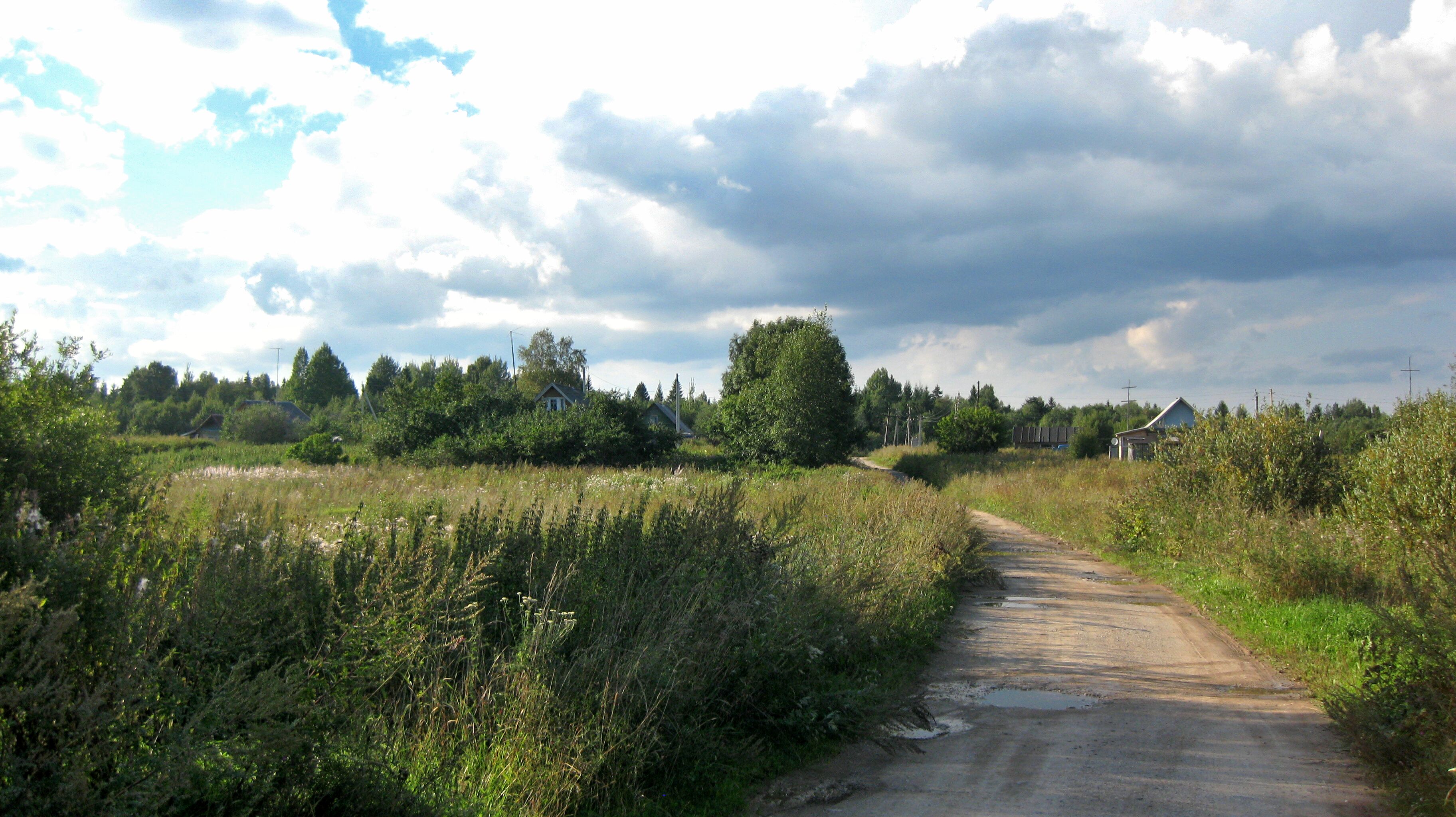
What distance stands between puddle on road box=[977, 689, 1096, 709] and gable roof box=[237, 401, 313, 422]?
221 ft

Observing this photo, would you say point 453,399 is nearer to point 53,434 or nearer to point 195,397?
point 53,434

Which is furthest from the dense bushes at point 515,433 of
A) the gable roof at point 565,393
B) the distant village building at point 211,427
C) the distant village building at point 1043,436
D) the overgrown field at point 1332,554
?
the distant village building at point 1043,436

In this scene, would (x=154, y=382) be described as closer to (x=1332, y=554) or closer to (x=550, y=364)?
(x=550, y=364)

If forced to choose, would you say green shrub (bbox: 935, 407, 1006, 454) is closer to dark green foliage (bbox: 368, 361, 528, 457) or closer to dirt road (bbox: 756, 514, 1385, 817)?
dark green foliage (bbox: 368, 361, 528, 457)

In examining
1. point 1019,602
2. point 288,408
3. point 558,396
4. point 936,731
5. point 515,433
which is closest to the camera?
point 936,731

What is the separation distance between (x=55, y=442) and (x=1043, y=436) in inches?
3656

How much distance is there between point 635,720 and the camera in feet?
17.2

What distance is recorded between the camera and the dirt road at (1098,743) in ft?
17.3

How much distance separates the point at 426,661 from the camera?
5.04 meters

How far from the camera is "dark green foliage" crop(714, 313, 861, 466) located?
43.4 metres

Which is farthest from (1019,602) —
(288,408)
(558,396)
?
(288,408)

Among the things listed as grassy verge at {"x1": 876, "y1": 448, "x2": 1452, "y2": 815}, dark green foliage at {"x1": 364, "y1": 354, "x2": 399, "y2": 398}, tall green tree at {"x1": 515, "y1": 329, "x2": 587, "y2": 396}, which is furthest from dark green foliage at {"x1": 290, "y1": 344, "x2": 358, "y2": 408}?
grassy verge at {"x1": 876, "y1": 448, "x2": 1452, "y2": 815}

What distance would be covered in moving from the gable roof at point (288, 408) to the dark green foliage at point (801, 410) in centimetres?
3962

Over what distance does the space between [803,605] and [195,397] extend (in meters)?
112
